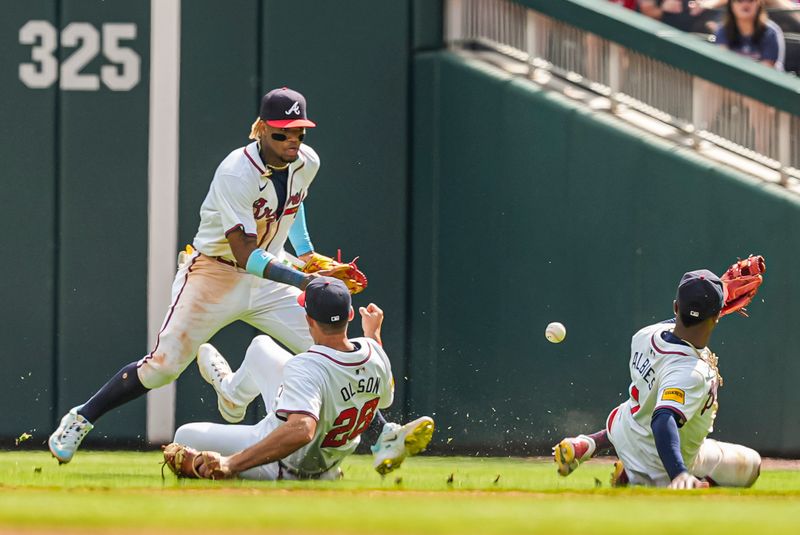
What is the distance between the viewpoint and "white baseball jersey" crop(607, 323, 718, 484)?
236 inches

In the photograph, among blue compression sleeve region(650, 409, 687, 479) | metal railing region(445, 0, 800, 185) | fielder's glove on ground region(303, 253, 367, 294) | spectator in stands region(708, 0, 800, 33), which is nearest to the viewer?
blue compression sleeve region(650, 409, 687, 479)

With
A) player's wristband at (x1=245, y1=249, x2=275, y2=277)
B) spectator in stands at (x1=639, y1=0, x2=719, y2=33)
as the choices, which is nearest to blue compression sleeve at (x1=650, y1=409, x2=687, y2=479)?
player's wristband at (x1=245, y1=249, x2=275, y2=277)

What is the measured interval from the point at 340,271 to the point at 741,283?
1.79 metres

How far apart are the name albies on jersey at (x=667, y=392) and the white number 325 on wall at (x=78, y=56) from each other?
3.96 meters

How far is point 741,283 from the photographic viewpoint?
664cm

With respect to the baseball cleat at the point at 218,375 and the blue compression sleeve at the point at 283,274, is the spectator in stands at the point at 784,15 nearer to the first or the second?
the blue compression sleeve at the point at 283,274

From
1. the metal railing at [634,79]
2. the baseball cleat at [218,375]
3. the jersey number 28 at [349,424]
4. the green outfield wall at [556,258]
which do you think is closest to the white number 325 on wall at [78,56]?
the green outfield wall at [556,258]

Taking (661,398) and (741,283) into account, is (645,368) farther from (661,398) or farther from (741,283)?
(741,283)

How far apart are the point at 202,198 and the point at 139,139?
1.69 ft

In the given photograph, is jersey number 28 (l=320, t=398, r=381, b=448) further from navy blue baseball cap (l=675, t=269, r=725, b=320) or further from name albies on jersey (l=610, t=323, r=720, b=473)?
navy blue baseball cap (l=675, t=269, r=725, b=320)

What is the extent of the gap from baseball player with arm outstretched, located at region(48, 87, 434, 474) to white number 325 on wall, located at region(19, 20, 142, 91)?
207 cm

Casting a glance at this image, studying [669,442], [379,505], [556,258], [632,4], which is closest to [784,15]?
[632,4]

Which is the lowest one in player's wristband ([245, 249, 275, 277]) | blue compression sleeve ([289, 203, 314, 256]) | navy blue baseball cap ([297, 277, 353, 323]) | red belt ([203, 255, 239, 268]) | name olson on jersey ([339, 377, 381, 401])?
name olson on jersey ([339, 377, 381, 401])

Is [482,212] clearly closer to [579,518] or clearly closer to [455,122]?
[455,122]
